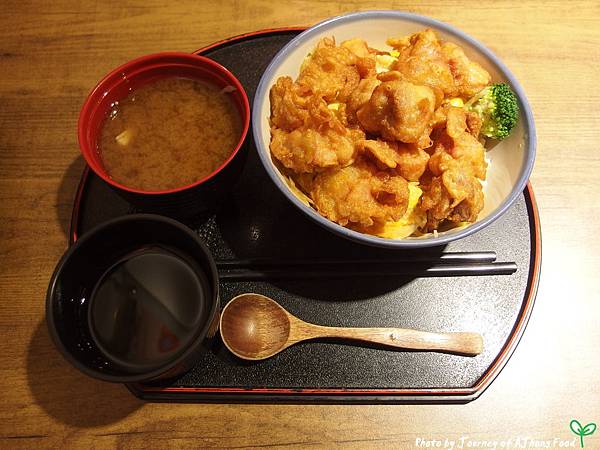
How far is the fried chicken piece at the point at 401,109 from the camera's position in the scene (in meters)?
1.73

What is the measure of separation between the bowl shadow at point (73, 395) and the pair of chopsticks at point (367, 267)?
67 centimetres

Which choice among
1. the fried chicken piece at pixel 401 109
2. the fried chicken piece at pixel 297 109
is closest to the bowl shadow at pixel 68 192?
the fried chicken piece at pixel 297 109

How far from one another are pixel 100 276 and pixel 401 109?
A: 137 cm

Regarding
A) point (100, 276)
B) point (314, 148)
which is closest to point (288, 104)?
point (314, 148)

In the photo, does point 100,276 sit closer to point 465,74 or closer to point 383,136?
point 383,136

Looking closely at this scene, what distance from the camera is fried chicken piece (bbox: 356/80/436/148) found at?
5.66 feet

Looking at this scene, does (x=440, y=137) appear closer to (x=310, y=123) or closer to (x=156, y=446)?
(x=310, y=123)

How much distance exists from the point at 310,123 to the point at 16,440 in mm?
1778

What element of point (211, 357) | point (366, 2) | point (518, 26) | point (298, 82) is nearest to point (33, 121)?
point (298, 82)

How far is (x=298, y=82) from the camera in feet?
6.62

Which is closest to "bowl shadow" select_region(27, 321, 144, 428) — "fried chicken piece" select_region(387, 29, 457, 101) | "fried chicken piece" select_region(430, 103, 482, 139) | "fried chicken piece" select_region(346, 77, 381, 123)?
"fried chicken piece" select_region(346, 77, 381, 123)

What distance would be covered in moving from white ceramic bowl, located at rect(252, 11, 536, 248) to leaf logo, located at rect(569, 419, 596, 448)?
0.94m

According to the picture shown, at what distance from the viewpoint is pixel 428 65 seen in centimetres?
192

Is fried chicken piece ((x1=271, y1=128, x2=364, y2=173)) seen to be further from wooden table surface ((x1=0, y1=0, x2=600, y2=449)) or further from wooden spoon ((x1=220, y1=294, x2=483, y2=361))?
wooden table surface ((x1=0, y1=0, x2=600, y2=449))
